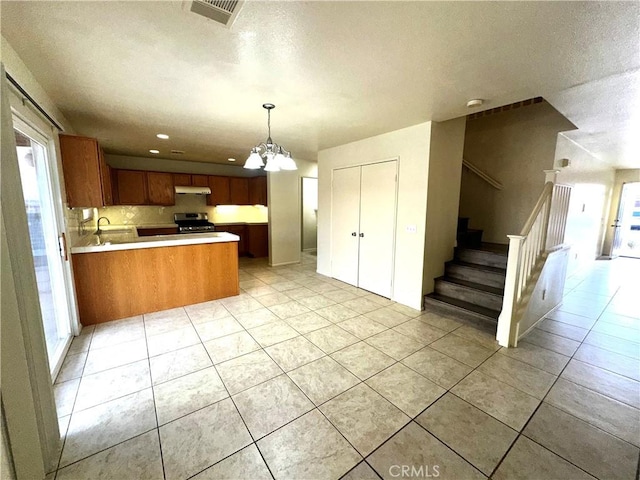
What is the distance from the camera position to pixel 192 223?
21.0 ft

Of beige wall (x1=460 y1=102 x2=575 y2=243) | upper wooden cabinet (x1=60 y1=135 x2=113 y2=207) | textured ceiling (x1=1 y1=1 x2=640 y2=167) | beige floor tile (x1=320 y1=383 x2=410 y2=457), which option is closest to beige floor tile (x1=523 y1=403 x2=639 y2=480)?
beige floor tile (x1=320 y1=383 x2=410 y2=457)

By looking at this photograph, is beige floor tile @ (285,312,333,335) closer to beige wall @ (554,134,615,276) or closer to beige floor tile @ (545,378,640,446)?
beige floor tile @ (545,378,640,446)

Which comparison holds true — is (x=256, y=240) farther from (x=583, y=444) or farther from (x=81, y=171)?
(x=583, y=444)

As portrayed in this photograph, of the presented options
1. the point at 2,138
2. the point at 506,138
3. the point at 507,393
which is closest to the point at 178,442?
the point at 2,138

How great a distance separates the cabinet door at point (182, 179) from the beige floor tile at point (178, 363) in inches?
191

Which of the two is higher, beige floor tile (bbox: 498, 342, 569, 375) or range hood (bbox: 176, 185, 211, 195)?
range hood (bbox: 176, 185, 211, 195)

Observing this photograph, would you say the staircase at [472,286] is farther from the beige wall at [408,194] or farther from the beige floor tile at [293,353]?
the beige floor tile at [293,353]

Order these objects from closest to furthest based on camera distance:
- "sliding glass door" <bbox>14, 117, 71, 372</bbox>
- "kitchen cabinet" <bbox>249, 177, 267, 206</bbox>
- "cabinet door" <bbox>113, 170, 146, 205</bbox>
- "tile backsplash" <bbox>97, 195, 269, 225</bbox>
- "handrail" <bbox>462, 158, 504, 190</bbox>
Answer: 1. "sliding glass door" <bbox>14, 117, 71, 372</bbox>
2. "handrail" <bbox>462, 158, 504, 190</bbox>
3. "cabinet door" <bbox>113, 170, 146, 205</bbox>
4. "tile backsplash" <bbox>97, 195, 269, 225</bbox>
5. "kitchen cabinet" <bbox>249, 177, 267, 206</bbox>

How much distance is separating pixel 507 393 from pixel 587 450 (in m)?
0.48

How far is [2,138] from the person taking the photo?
1252 mm

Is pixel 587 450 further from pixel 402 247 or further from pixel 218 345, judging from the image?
pixel 218 345

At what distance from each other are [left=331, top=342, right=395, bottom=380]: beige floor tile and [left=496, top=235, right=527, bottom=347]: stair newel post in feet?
4.26

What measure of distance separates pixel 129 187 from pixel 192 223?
58.0 inches

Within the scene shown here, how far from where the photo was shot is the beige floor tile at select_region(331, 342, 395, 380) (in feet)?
7.34
